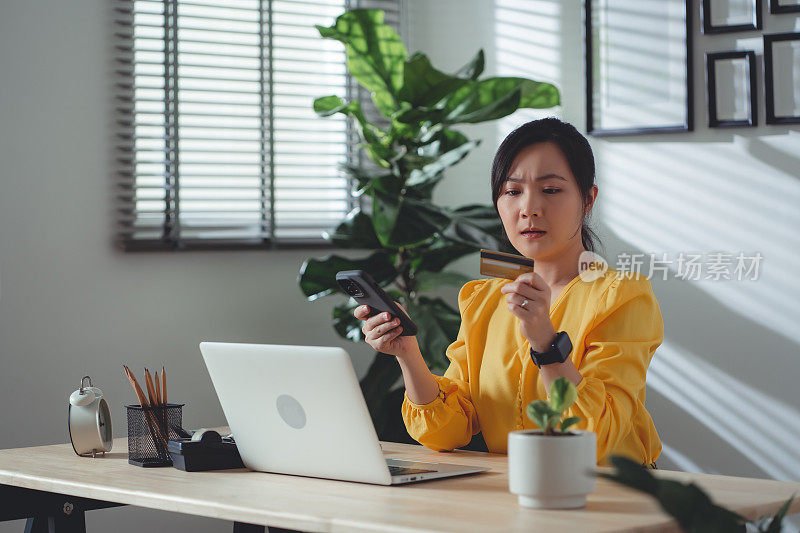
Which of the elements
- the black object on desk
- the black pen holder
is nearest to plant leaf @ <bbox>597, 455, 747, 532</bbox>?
the black object on desk

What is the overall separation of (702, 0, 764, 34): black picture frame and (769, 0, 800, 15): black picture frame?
0.03 meters

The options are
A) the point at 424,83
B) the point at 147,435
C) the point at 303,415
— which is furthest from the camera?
the point at 424,83

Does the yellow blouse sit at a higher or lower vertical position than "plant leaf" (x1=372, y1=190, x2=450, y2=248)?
lower

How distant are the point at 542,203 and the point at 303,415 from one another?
63cm

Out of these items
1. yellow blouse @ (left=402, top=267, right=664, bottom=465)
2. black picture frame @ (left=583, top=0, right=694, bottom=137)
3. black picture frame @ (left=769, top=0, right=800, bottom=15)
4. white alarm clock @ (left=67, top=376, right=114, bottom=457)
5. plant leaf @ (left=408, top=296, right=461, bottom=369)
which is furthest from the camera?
plant leaf @ (left=408, top=296, right=461, bottom=369)

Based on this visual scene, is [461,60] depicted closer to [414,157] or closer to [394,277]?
[414,157]

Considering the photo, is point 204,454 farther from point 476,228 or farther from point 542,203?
point 476,228

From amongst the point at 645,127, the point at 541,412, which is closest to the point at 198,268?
the point at 645,127

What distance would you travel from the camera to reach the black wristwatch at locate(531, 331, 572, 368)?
1546 millimetres

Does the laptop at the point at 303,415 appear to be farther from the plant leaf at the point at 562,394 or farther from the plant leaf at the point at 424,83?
the plant leaf at the point at 424,83

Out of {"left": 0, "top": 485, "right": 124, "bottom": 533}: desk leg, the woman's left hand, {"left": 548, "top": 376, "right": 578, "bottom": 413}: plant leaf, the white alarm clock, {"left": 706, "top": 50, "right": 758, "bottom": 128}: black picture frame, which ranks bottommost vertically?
{"left": 0, "top": 485, "right": 124, "bottom": 533}: desk leg

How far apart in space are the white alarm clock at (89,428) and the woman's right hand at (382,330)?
512 mm

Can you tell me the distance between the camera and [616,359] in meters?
1.68

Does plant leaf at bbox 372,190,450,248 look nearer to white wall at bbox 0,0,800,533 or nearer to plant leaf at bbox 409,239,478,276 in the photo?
plant leaf at bbox 409,239,478,276
